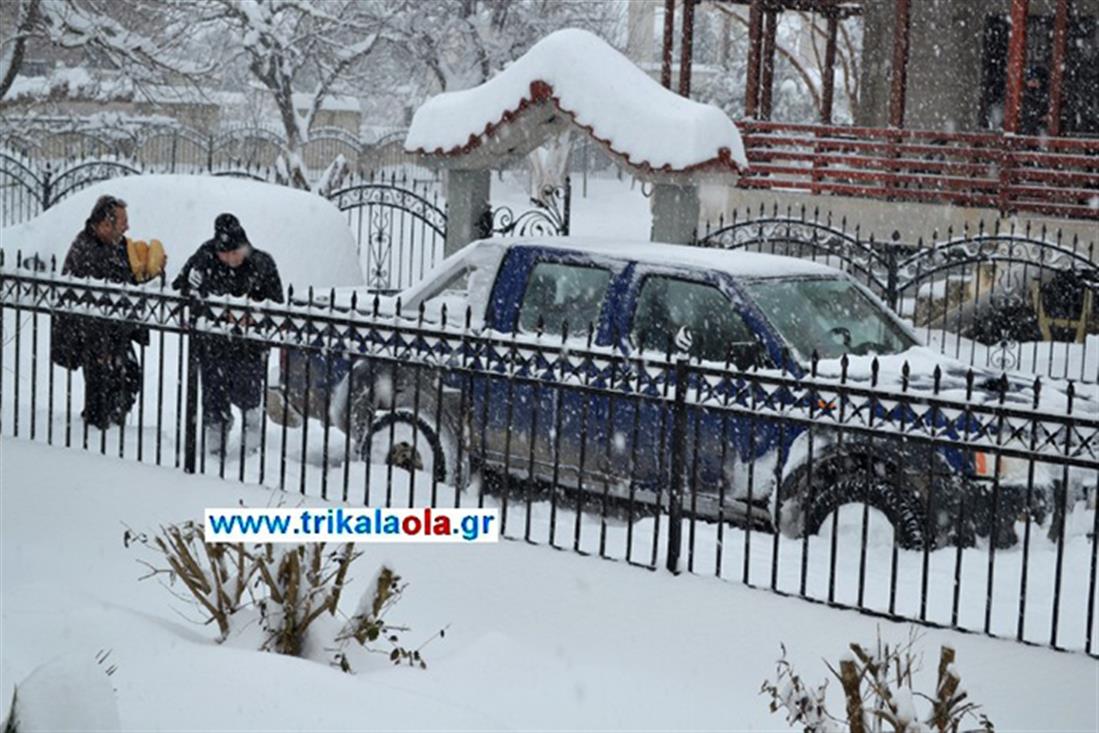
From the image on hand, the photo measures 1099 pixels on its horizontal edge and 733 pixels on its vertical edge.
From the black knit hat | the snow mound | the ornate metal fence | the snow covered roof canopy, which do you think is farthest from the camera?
the ornate metal fence

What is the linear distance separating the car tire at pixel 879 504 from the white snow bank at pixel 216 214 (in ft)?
30.9

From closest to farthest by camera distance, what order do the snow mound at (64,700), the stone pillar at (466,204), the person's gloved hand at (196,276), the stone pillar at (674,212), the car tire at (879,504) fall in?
1. the snow mound at (64,700)
2. the car tire at (879,504)
3. the person's gloved hand at (196,276)
4. the stone pillar at (674,212)
5. the stone pillar at (466,204)

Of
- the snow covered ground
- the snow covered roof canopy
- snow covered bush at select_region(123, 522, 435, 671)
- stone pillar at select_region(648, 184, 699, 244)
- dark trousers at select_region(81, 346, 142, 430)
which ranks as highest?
the snow covered roof canopy

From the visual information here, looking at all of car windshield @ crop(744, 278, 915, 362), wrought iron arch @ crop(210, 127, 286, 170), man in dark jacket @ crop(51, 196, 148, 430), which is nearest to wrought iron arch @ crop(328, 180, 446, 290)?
wrought iron arch @ crop(210, 127, 286, 170)

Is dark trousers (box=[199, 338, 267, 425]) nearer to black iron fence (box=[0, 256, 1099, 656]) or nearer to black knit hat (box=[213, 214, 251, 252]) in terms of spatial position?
black iron fence (box=[0, 256, 1099, 656])

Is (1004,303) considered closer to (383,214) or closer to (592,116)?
(592,116)

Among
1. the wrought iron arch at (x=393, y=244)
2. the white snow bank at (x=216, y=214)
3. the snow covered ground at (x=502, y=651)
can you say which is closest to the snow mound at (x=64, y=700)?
the snow covered ground at (x=502, y=651)

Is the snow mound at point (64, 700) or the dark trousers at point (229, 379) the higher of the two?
the dark trousers at point (229, 379)

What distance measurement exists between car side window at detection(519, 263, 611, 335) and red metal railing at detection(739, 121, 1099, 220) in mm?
10469

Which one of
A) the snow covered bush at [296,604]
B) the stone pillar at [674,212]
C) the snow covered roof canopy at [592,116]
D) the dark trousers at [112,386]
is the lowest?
the snow covered bush at [296,604]

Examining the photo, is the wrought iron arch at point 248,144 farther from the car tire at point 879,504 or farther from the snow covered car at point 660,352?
the car tire at point 879,504

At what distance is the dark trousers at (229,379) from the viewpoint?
9586 millimetres

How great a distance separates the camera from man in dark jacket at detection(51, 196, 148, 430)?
952cm

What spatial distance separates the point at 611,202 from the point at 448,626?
33.2 meters
